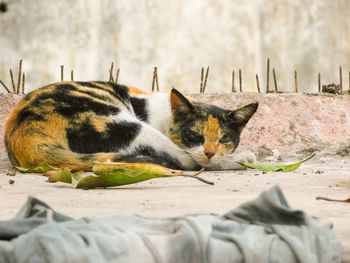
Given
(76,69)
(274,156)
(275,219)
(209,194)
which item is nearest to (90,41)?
(76,69)

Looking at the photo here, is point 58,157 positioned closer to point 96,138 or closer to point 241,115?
point 96,138

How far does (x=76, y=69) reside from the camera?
424 inches

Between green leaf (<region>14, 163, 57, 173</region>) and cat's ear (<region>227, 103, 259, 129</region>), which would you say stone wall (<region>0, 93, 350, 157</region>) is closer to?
cat's ear (<region>227, 103, 259, 129</region>)

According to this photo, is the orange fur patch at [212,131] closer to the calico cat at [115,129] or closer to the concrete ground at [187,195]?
the calico cat at [115,129]

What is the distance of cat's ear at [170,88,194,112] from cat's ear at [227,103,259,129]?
0.24 m

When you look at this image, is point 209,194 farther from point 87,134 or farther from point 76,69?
point 76,69

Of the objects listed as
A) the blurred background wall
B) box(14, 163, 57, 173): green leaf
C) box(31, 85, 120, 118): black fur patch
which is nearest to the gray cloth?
box(14, 163, 57, 173): green leaf

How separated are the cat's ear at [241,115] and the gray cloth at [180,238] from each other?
10.5ft

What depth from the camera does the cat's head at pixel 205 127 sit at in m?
4.82

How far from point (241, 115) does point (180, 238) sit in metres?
3.45

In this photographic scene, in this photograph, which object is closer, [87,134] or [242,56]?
[87,134]

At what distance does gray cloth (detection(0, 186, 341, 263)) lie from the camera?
4.93ft

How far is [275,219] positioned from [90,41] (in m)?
9.48

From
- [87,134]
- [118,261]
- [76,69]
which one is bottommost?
[118,261]
